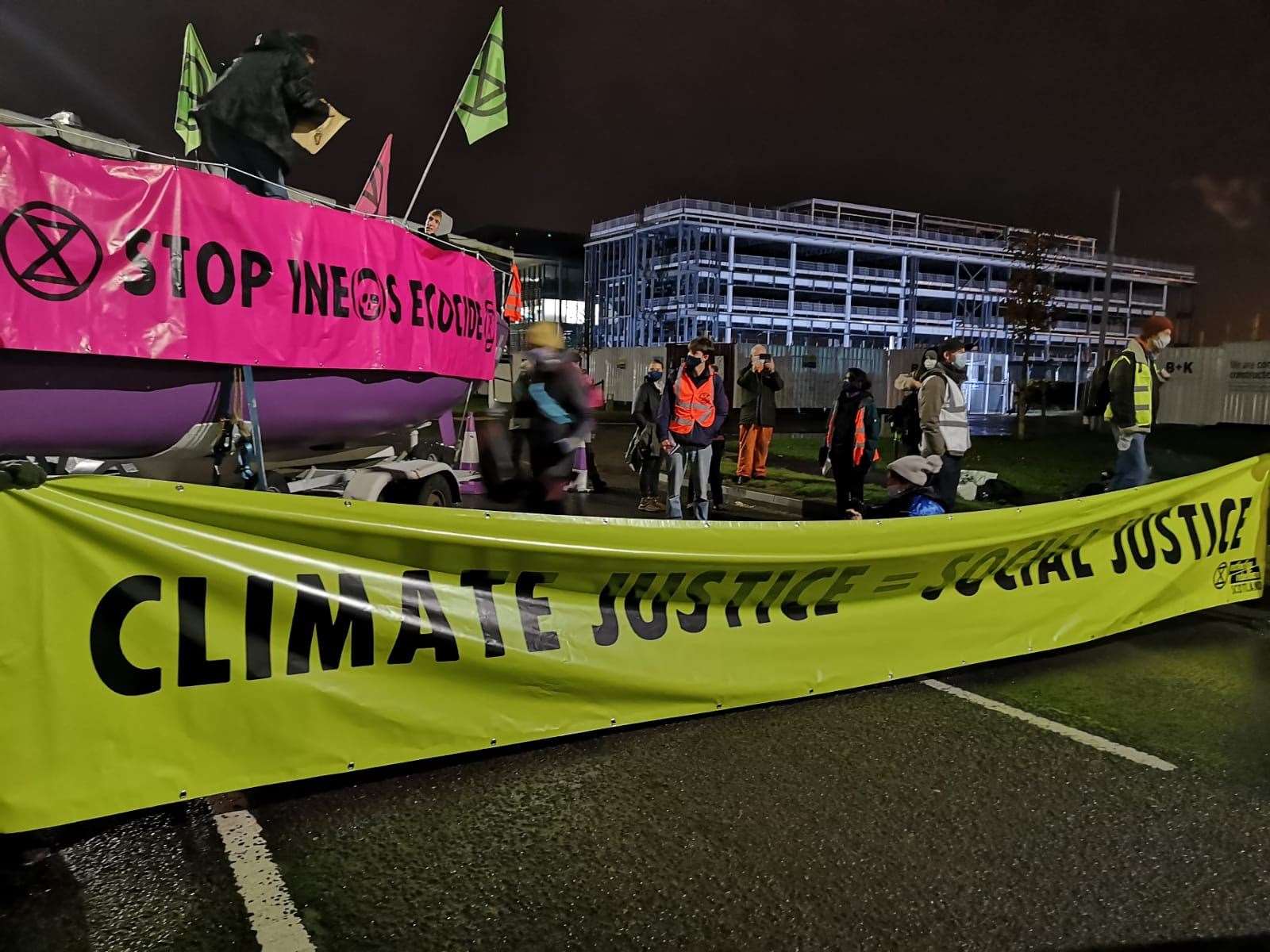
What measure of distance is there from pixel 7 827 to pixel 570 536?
220cm

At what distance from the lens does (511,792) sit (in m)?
3.82

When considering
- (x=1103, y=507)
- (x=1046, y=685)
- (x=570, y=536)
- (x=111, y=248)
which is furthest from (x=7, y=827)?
(x=1103, y=507)

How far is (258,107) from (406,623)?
3.93m

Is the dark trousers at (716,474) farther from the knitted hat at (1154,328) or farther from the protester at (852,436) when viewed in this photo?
the knitted hat at (1154,328)

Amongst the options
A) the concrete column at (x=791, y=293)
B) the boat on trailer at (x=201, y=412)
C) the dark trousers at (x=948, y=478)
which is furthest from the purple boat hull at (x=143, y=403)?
the concrete column at (x=791, y=293)

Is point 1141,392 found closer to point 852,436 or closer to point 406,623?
point 852,436

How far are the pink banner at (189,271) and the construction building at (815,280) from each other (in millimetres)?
81266

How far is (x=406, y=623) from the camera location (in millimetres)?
3779

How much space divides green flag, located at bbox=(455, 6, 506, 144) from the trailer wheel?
362cm

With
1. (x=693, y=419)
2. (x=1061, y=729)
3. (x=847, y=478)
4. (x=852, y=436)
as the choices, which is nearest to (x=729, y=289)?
(x=847, y=478)

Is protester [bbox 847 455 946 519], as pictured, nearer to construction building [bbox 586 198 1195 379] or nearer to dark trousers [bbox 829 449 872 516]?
dark trousers [bbox 829 449 872 516]

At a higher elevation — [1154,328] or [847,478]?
[1154,328]

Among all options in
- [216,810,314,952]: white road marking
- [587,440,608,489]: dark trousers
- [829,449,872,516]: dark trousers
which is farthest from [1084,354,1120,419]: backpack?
[216,810,314,952]: white road marking

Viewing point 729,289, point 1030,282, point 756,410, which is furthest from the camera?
point 729,289
